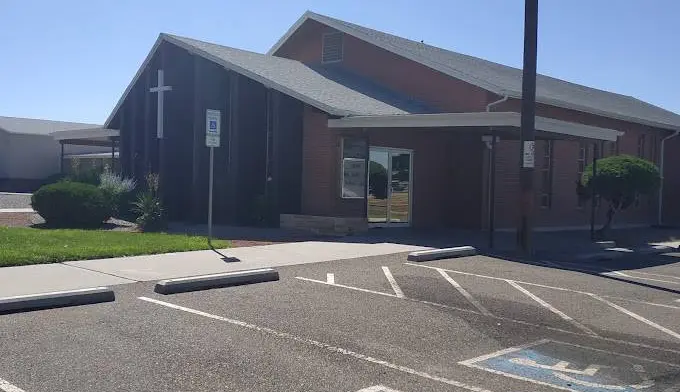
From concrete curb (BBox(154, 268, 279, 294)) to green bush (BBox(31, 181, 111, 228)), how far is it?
9729 millimetres

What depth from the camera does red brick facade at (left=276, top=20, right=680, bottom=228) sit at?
1892 cm

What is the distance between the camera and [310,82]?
68.0ft

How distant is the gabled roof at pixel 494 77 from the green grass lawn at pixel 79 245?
894 centimetres

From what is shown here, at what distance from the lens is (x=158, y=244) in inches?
549

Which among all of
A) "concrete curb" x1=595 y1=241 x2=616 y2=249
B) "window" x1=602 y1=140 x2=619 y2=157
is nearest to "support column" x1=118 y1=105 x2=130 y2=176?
"concrete curb" x1=595 y1=241 x2=616 y2=249

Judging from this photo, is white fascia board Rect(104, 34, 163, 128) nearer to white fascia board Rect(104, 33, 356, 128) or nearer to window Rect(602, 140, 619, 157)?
white fascia board Rect(104, 33, 356, 128)

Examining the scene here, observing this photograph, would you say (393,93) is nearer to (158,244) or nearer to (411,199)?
(411,199)

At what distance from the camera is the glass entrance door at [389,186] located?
65.3 feet

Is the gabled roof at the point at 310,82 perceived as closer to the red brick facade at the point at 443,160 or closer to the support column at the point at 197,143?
the red brick facade at the point at 443,160

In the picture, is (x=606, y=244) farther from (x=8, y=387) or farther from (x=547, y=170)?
(x=8, y=387)

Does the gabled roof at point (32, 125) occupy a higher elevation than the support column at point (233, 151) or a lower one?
higher

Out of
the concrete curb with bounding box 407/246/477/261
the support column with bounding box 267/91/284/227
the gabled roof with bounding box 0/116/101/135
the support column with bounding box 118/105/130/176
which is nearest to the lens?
the concrete curb with bounding box 407/246/477/261

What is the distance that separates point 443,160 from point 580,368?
15116mm

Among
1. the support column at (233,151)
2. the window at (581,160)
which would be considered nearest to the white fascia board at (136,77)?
the support column at (233,151)
